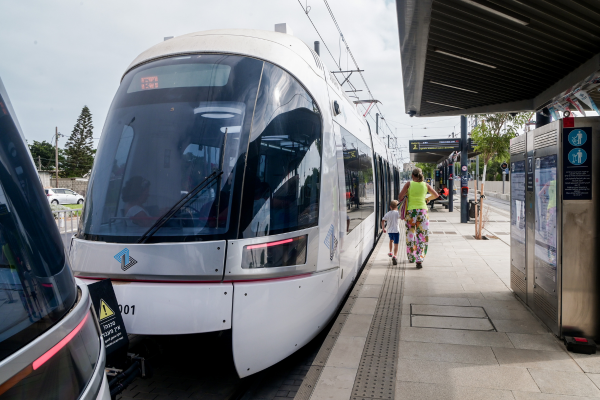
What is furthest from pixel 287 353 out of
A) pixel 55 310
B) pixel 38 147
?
pixel 38 147

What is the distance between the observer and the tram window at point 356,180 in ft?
19.2

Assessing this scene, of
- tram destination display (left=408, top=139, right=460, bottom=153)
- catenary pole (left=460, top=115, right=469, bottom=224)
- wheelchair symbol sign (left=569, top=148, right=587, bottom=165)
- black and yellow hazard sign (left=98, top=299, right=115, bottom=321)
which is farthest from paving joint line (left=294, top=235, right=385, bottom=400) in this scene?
tram destination display (left=408, top=139, right=460, bottom=153)

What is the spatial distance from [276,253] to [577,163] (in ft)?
9.77

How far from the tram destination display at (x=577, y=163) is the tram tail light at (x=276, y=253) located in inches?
101

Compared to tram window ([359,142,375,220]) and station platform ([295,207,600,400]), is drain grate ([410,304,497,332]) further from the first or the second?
tram window ([359,142,375,220])

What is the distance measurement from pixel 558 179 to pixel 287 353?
303 cm

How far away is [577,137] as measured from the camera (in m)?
4.40

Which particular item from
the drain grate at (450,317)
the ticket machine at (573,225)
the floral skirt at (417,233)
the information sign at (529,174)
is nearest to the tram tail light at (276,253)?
the drain grate at (450,317)

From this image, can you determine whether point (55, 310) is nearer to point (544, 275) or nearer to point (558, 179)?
point (558, 179)

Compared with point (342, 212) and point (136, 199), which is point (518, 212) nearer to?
point (342, 212)

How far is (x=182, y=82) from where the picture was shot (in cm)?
414

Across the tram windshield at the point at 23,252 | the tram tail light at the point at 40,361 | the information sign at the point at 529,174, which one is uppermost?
the information sign at the point at 529,174

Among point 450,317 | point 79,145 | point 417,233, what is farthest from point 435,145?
point 79,145

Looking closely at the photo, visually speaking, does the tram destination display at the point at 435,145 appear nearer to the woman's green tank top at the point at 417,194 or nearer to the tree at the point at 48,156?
the woman's green tank top at the point at 417,194
